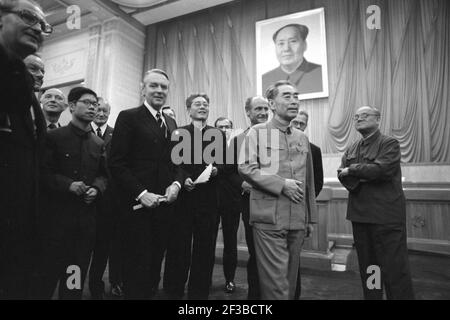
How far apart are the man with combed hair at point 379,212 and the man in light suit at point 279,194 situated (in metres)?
0.63

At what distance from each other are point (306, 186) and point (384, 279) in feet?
3.03

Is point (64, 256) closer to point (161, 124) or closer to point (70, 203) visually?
point (70, 203)

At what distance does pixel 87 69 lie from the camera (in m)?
8.15

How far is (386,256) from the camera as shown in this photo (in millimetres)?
2064

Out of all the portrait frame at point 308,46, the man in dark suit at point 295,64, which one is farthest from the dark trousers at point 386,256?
the man in dark suit at point 295,64

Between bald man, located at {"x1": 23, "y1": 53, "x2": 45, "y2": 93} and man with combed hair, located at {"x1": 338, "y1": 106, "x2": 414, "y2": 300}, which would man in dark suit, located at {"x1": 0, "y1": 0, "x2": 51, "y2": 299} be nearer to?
bald man, located at {"x1": 23, "y1": 53, "x2": 45, "y2": 93}

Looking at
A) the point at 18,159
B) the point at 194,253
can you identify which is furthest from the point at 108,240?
the point at 18,159

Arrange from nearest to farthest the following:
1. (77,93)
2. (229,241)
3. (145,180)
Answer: (145,180), (77,93), (229,241)

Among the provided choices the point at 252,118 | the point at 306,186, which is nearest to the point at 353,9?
the point at 252,118

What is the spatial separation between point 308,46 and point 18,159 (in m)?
7.03

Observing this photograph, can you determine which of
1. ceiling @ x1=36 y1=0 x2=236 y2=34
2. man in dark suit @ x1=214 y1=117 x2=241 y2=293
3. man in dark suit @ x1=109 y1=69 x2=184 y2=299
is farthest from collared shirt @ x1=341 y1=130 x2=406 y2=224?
ceiling @ x1=36 y1=0 x2=236 y2=34

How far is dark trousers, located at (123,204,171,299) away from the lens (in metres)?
1.56

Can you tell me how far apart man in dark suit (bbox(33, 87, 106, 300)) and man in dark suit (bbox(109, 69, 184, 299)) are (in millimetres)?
281

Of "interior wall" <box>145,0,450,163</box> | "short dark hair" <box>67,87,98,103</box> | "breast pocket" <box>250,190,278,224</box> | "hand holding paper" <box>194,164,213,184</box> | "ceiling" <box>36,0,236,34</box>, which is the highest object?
"ceiling" <box>36,0,236,34</box>
